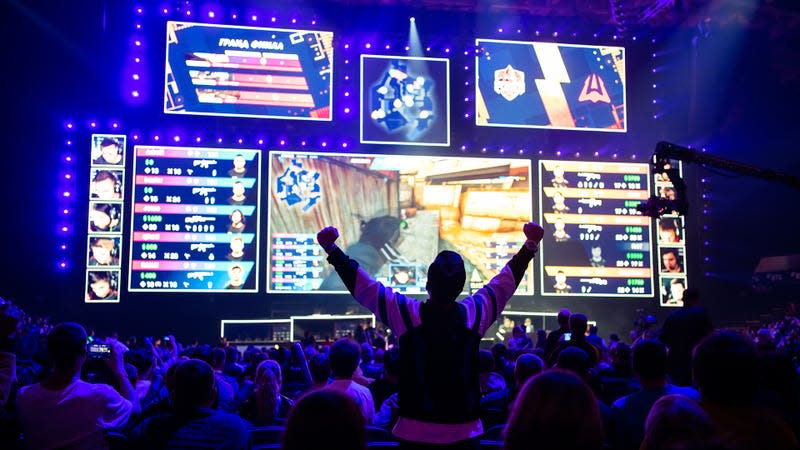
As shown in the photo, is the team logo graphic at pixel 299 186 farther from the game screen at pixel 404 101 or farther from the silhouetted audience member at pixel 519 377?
the silhouetted audience member at pixel 519 377

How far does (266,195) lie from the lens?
16.2 m

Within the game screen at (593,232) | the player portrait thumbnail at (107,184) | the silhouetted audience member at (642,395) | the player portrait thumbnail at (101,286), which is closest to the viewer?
the silhouetted audience member at (642,395)

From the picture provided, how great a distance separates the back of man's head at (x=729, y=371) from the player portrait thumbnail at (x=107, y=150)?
15.1m

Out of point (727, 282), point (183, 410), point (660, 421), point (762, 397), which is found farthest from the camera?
point (727, 282)

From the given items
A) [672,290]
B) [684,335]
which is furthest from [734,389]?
[672,290]

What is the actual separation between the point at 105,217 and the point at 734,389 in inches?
594

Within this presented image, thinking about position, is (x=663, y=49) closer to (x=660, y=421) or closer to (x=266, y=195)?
(x=266, y=195)

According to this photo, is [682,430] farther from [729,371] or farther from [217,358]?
[217,358]

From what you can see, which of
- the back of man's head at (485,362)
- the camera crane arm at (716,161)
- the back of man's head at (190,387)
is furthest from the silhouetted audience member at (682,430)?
the camera crane arm at (716,161)

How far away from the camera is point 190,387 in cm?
315

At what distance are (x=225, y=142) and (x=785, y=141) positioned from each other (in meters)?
14.3

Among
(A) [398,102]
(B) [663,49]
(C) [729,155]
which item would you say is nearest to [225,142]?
(A) [398,102]

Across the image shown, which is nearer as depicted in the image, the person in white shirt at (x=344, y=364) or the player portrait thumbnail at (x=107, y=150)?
the person in white shirt at (x=344, y=364)

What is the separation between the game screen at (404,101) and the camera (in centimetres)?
1698
